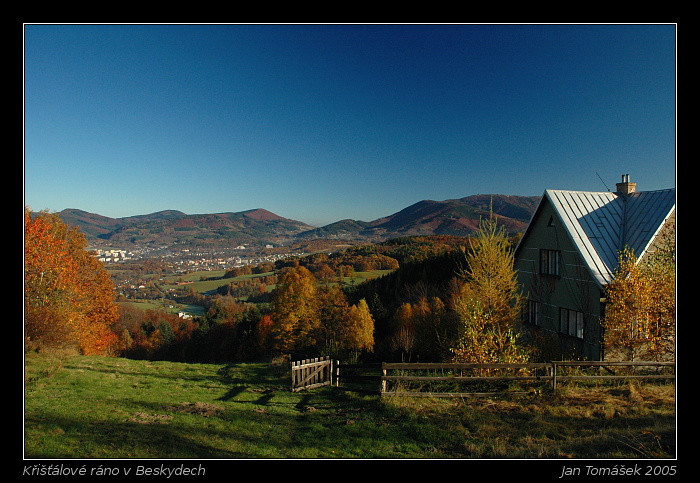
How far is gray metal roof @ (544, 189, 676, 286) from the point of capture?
1602 centimetres

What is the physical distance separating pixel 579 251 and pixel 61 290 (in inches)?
1249

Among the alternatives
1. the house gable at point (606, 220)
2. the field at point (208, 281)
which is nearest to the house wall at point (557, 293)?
the house gable at point (606, 220)

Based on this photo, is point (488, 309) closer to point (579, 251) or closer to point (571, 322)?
point (579, 251)

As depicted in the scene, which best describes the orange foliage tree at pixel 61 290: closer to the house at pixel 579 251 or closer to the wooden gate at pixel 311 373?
the wooden gate at pixel 311 373

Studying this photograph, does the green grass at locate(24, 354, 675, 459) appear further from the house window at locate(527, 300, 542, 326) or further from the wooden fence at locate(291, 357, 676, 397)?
the house window at locate(527, 300, 542, 326)

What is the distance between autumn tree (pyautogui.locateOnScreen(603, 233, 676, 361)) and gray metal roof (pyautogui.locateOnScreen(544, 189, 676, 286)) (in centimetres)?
198

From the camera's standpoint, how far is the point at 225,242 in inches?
6033

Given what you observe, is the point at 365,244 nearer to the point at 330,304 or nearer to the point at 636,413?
the point at 330,304

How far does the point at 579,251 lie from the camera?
1623 centimetres

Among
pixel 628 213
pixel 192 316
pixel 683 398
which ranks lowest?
pixel 192 316

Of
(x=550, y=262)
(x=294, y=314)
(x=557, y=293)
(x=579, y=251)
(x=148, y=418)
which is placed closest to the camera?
(x=148, y=418)

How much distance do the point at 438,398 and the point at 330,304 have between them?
30235 millimetres

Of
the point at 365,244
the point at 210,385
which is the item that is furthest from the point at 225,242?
the point at 210,385

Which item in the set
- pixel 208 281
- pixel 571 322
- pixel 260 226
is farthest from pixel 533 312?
pixel 260 226
